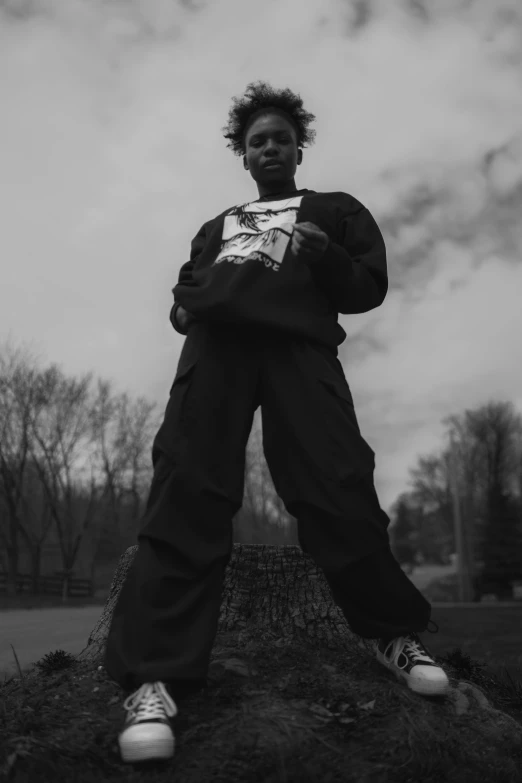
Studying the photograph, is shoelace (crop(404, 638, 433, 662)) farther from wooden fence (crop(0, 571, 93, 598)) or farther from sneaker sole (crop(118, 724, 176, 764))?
wooden fence (crop(0, 571, 93, 598))

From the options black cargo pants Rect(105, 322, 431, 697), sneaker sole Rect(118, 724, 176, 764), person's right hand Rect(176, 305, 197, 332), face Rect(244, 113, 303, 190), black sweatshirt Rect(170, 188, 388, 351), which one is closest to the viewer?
sneaker sole Rect(118, 724, 176, 764)

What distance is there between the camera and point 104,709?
83.0 inches

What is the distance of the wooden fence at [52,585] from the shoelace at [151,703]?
2483 cm

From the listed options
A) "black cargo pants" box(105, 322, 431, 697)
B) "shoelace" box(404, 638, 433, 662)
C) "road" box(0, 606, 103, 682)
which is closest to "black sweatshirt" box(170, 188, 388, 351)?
"black cargo pants" box(105, 322, 431, 697)

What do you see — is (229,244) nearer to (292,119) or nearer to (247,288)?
(247,288)

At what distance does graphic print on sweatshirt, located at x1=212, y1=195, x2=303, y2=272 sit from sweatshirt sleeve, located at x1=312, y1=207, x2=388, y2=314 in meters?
0.16

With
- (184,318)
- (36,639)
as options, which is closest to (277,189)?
(184,318)

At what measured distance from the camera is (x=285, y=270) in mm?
2293

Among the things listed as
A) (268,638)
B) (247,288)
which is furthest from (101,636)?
(247,288)

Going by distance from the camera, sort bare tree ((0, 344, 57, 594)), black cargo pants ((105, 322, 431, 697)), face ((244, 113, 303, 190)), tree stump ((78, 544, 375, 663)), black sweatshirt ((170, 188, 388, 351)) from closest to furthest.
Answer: black cargo pants ((105, 322, 431, 697))
black sweatshirt ((170, 188, 388, 351))
face ((244, 113, 303, 190))
tree stump ((78, 544, 375, 663))
bare tree ((0, 344, 57, 594))

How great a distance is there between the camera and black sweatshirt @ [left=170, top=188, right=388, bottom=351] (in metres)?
2.21

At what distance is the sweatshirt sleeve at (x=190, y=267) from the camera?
2.43 metres

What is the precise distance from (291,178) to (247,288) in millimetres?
715

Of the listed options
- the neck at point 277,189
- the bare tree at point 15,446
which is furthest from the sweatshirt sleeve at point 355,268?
the bare tree at point 15,446
